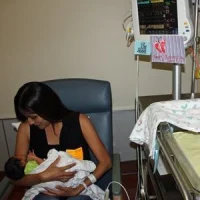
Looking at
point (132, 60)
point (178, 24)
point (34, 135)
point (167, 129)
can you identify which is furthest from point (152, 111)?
point (132, 60)

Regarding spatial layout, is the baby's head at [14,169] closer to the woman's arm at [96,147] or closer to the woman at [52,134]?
the woman at [52,134]

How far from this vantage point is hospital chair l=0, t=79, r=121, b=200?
140 cm

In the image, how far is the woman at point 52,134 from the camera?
1246 mm

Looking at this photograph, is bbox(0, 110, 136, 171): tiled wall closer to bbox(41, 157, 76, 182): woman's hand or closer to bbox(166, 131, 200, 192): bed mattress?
bbox(41, 157, 76, 182): woman's hand

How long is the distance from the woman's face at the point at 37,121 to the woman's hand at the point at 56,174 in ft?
0.65

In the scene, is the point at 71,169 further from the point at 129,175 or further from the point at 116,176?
the point at 129,175

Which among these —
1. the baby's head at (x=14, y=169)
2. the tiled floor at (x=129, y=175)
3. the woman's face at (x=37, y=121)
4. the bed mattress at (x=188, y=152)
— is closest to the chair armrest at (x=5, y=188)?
the baby's head at (x=14, y=169)

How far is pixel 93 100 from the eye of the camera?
1.41 m

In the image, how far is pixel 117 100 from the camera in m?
2.03

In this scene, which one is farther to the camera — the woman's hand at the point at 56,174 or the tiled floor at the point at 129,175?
the tiled floor at the point at 129,175

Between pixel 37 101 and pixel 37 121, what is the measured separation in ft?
0.44

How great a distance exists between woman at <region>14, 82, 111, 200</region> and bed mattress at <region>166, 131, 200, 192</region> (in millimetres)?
514

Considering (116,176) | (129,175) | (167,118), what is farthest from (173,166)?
(129,175)

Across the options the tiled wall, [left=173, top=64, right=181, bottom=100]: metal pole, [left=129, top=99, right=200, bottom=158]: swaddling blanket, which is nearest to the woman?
[left=129, top=99, right=200, bottom=158]: swaddling blanket
